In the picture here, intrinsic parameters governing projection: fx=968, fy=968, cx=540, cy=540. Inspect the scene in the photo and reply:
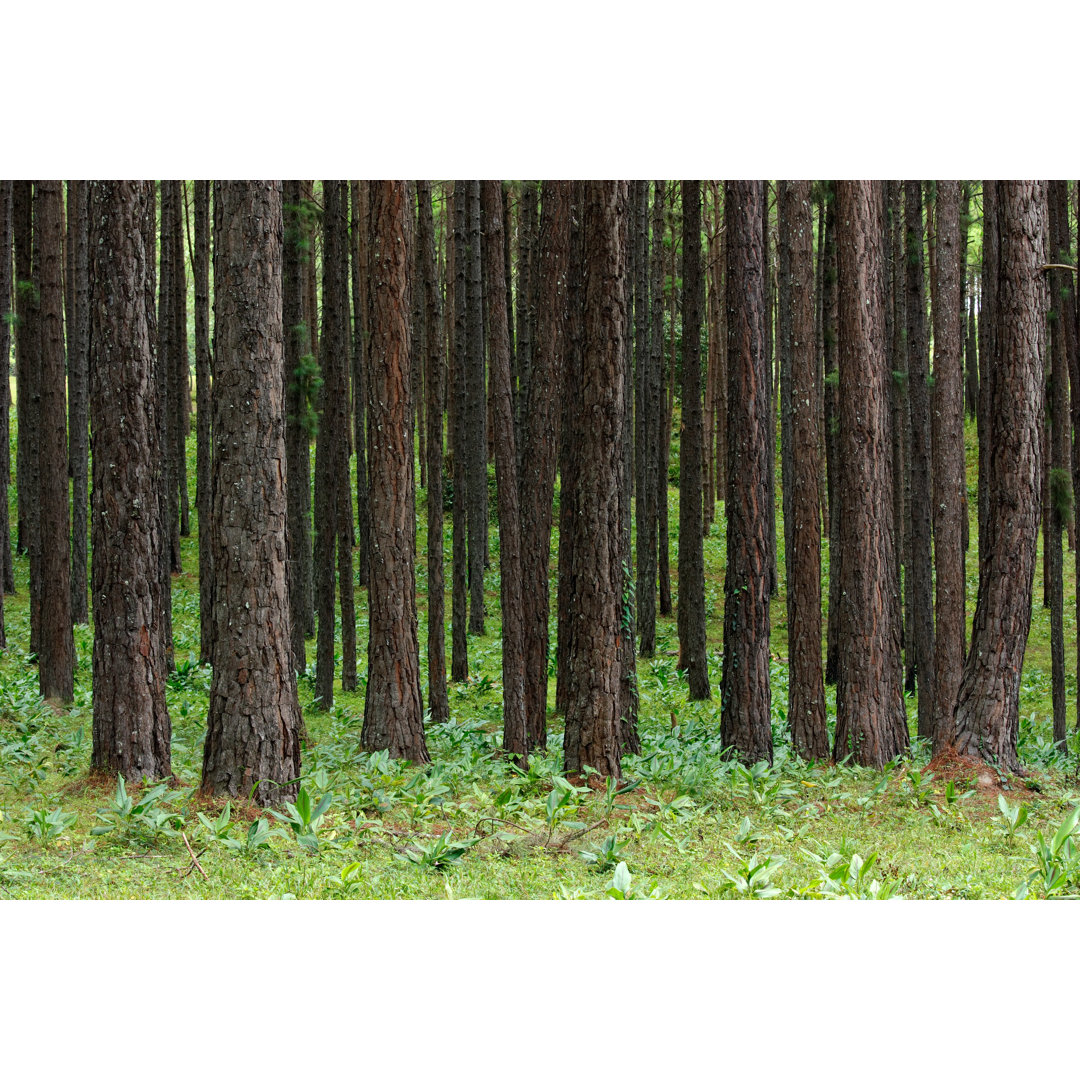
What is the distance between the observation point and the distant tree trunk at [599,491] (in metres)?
6.11

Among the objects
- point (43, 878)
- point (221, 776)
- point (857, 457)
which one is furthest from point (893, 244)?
point (43, 878)

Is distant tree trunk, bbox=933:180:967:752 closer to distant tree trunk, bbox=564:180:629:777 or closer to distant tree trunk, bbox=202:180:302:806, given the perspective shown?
distant tree trunk, bbox=564:180:629:777

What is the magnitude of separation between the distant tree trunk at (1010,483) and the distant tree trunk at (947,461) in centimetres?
171

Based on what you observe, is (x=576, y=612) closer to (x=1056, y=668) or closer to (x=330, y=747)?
(x=330, y=747)

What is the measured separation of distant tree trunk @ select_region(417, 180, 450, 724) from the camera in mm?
10516

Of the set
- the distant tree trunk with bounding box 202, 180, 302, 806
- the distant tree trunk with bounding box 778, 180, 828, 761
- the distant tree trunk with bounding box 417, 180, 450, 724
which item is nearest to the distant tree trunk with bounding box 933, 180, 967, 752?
the distant tree trunk with bounding box 778, 180, 828, 761

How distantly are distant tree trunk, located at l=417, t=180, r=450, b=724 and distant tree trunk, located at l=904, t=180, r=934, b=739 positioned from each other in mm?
4997

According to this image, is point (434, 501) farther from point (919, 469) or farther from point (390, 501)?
point (919, 469)

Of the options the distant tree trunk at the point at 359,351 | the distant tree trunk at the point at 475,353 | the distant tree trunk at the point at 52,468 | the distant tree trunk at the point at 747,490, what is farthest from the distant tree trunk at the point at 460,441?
the distant tree trunk at the point at 52,468

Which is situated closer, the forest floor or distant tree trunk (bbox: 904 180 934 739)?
the forest floor

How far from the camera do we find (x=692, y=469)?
40.4 ft

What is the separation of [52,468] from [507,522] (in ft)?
16.2

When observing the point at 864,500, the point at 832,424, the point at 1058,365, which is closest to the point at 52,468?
the point at 864,500

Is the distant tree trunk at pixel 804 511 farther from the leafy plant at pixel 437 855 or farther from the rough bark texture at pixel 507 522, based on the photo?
the leafy plant at pixel 437 855
